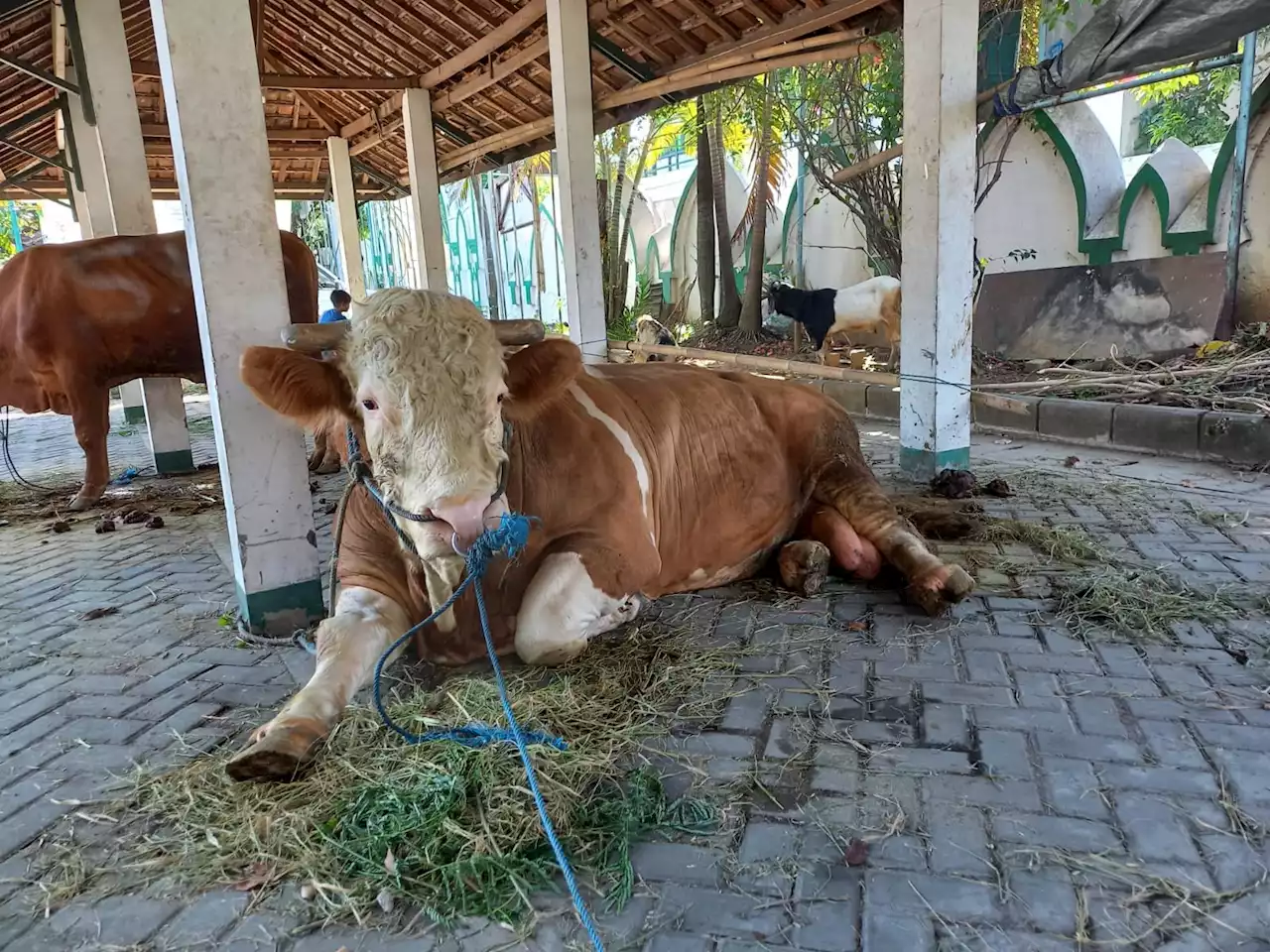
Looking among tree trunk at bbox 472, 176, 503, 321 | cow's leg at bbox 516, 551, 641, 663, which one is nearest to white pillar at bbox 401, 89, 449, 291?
cow's leg at bbox 516, 551, 641, 663

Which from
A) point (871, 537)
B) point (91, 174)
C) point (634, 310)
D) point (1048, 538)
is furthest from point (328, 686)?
point (634, 310)

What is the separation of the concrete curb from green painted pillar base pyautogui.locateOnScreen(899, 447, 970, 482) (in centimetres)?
73

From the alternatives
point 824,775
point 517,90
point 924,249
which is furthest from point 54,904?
point 517,90

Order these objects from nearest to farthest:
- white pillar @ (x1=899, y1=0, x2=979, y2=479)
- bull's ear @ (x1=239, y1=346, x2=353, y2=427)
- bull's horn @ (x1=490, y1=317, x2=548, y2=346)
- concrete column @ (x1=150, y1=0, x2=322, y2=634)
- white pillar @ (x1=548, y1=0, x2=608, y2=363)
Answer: bull's ear @ (x1=239, y1=346, x2=353, y2=427), bull's horn @ (x1=490, y1=317, x2=548, y2=346), concrete column @ (x1=150, y1=0, x2=322, y2=634), white pillar @ (x1=899, y1=0, x2=979, y2=479), white pillar @ (x1=548, y1=0, x2=608, y2=363)

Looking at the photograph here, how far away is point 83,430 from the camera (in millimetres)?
6219

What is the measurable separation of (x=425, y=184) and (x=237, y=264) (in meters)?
7.23

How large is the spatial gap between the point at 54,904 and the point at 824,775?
1898mm

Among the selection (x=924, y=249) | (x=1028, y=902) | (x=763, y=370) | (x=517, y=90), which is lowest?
(x=1028, y=902)

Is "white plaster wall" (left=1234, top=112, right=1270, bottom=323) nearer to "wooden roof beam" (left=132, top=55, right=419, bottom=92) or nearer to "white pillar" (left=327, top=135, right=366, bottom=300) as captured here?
"wooden roof beam" (left=132, top=55, right=419, bottom=92)

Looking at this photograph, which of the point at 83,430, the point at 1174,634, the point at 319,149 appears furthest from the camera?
the point at 319,149

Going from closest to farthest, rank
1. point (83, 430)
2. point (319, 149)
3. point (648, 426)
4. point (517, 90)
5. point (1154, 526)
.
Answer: point (648, 426) < point (1154, 526) < point (83, 430) < point (517, 90) < point (319, 149)

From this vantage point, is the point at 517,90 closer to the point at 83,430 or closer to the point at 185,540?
the point at 83,430

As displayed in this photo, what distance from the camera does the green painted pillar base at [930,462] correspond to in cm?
546

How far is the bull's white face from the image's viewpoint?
2.38 meters
